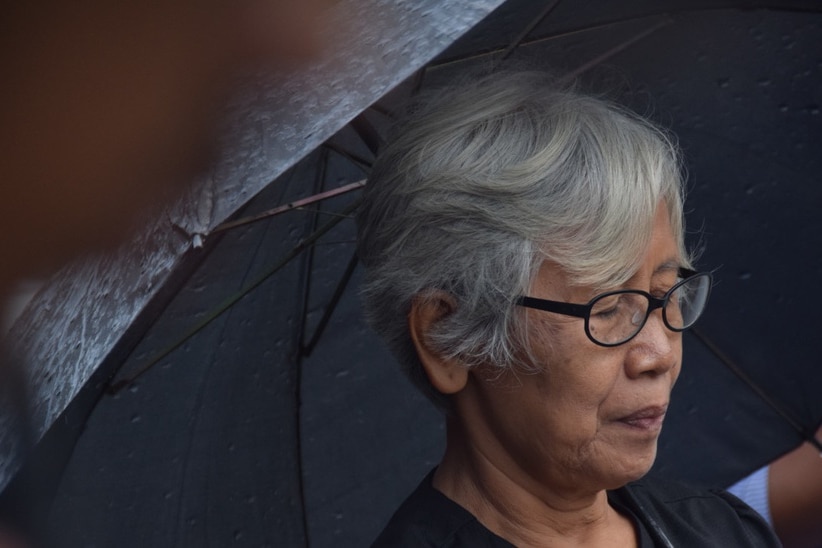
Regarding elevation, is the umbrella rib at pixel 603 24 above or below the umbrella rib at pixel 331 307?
above

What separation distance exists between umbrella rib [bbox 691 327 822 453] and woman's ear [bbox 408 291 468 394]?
1.15m

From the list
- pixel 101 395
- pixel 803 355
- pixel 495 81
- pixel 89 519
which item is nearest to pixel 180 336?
pixel 101 395

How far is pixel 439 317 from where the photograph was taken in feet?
5.99

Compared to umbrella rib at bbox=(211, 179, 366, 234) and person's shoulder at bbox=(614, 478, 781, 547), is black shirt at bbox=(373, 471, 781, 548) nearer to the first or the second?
person's shoulder at bbox=(614, 478, 781, 547)

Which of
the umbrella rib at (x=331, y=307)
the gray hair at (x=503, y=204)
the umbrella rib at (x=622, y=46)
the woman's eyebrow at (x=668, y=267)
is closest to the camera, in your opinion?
the gray hair at (x=503, y=204)

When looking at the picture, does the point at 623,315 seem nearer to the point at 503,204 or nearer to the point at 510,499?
the point at 503,204

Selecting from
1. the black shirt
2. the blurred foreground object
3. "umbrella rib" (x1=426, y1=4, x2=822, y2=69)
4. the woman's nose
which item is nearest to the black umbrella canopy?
"umbrella rib" (x1=426, y1=4, x2=822, y2=69)

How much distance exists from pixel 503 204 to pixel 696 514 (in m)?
0.81

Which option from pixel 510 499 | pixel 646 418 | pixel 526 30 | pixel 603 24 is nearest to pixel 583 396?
pixel 646 418

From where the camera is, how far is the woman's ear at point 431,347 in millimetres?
1820

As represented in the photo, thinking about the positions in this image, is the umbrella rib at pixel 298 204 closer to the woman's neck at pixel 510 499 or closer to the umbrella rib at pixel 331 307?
the umbrella rib at pixel 331 307

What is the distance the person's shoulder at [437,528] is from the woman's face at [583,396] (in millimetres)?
→ 118

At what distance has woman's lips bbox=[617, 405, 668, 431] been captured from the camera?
1.79 metres

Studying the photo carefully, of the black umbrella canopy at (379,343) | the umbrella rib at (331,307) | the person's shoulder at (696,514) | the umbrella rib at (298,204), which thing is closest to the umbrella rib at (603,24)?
the black umbrella canopy at (379,343)
